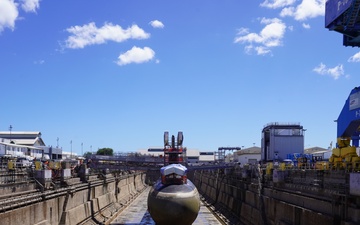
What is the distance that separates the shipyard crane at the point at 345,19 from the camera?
36.9 meters

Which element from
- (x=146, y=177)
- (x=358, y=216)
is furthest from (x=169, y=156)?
(x=146, y=177)

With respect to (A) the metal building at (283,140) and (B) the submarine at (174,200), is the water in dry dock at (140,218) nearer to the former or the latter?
(B) the submarine at (174,200)

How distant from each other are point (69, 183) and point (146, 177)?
97.2 meters

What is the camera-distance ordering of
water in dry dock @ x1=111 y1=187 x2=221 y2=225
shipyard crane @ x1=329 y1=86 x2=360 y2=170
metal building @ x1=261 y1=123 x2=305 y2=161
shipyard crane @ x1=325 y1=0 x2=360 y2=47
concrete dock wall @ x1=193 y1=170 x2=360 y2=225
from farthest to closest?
metal building @ x1=261 y1=123 x2=305 y2=161 < water in dry dock @ x1=111 y1=187 x2=221 y2=225 < shipyard crane @ x1=325 y1=0 x2=360 y2=47 < shipyard crane @ x1=329 y1=86 x2=360 y2=170 < concrete dock wall @ x1=193 y1=170 x2=360 y2=225

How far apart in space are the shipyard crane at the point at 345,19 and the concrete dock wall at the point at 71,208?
93.9 feet

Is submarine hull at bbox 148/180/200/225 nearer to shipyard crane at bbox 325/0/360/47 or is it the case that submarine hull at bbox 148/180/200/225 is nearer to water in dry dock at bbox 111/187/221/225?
water in dry dock at bbox 111/187/221/225

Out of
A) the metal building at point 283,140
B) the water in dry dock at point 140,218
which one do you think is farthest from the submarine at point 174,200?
the metal building at point 283,140

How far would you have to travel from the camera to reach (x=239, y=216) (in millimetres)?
44281

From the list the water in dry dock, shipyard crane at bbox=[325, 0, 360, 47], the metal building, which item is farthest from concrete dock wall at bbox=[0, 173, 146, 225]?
the metal building

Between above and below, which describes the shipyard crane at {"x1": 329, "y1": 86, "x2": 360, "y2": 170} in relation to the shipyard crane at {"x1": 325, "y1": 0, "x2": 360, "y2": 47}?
below

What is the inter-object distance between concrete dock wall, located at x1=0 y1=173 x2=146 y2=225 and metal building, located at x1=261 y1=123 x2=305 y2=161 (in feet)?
119

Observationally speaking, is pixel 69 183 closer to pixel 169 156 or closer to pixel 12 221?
pixel 169 156

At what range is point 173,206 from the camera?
91.7 ft

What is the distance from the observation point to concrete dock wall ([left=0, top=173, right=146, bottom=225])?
72.9ft
